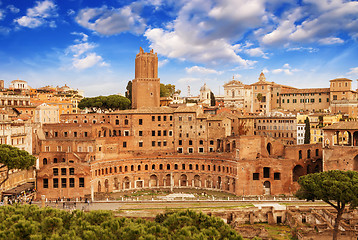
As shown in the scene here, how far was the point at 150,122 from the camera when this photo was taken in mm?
69625

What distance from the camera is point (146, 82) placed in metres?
77.4

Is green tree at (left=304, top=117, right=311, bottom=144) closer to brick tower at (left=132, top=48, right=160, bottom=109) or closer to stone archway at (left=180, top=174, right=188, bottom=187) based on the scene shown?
stone archway at (left=180, top=174, right=188, bottom=187)

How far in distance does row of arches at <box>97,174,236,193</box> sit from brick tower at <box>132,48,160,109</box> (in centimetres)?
1793

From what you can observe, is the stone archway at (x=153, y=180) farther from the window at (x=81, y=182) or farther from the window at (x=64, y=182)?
the window at (x=64, y=182)

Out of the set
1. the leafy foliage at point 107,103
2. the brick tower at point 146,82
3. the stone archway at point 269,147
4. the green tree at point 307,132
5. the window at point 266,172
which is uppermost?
the brick tower at point 146,82

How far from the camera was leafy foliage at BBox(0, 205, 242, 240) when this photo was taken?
92.6 ft

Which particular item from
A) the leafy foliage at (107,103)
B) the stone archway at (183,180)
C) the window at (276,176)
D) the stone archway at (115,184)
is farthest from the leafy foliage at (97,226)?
the leafy foliage at (107,103)

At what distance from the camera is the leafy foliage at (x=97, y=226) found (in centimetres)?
2822

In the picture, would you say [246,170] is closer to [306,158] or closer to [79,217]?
[306,158]

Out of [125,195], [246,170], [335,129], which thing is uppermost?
[335,129]

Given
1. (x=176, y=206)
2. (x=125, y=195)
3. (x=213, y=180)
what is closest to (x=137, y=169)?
(x=125, y=195)

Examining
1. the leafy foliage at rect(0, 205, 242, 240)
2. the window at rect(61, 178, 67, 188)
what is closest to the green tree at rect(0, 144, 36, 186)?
the window at rect(61, 178, 67, 188)

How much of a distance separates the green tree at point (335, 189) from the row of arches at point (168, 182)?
17.6m

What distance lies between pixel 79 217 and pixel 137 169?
31.9 m
